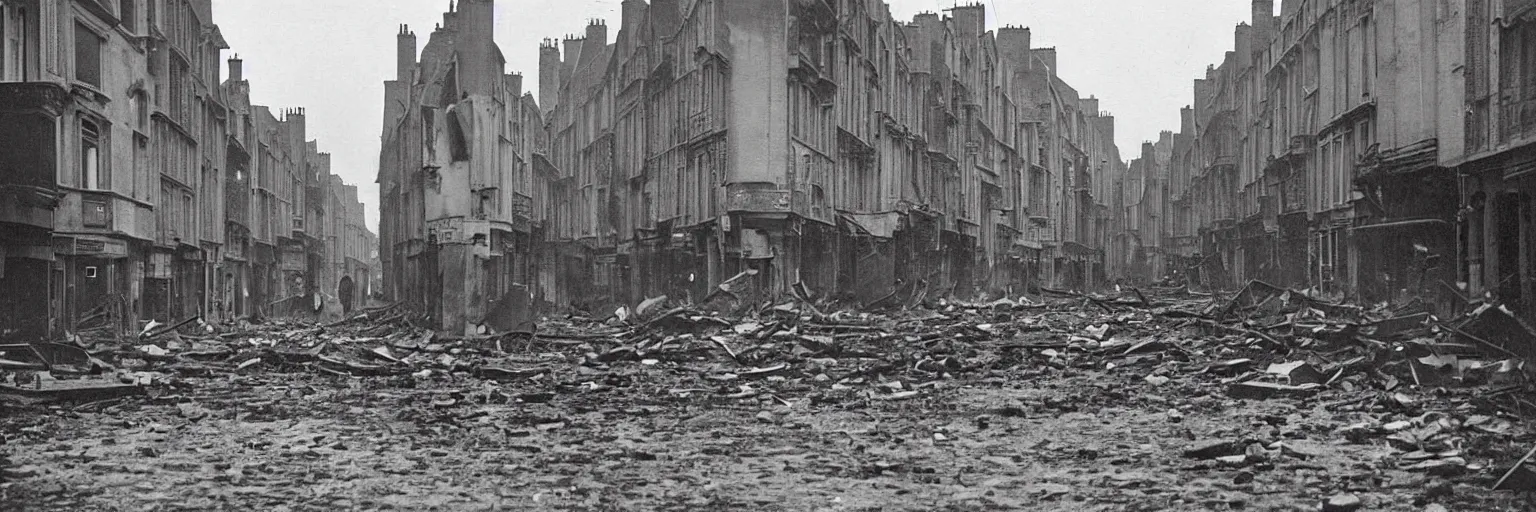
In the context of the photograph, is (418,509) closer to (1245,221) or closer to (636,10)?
(636,10)

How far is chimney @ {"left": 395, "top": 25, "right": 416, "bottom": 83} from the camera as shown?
5097cm

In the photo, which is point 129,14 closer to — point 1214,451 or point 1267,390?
point 1267,390

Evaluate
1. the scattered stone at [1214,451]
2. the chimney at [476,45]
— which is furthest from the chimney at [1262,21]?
the scattered stone at [1214,451]

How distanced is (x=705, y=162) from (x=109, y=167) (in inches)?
638

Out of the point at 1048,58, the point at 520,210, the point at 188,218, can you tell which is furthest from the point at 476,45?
the point at 1048,58

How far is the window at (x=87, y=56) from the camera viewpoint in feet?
89.0

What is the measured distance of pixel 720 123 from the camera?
34.1 metres

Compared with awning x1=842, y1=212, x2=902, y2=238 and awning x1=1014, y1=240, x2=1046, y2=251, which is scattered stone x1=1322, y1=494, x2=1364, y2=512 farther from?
awning x1=1014, y1=240, x2=1046, y2=251

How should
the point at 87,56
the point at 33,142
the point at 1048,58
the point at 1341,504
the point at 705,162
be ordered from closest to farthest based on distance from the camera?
1. the point at 1341,504
2. the point at 33,142
3. the point at 87,56
4. the point at 705,162
5. the point at 1048,58

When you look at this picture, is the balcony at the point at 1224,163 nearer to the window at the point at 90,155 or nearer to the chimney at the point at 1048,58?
the chimney at the point at 1048,58

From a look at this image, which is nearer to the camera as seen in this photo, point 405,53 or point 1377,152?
point 1377,152

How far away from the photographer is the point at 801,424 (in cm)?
1271

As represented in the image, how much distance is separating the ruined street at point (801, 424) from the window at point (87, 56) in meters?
8.23

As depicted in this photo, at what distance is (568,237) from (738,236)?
82.0 feet
